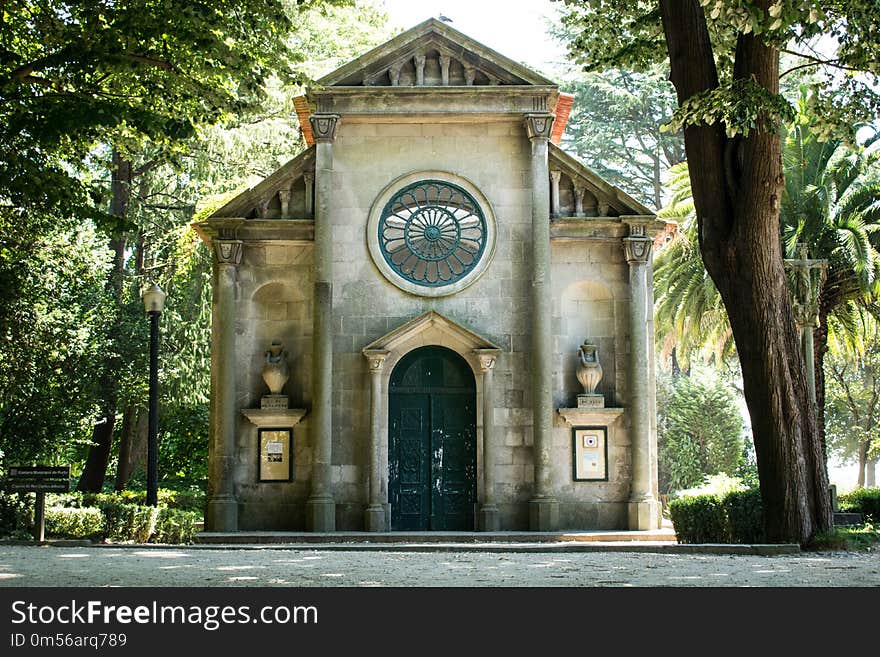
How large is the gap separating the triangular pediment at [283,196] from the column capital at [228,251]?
1.79 ft

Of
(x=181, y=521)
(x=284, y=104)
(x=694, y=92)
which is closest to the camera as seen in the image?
(x=694, y=92)

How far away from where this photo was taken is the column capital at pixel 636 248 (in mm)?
23359

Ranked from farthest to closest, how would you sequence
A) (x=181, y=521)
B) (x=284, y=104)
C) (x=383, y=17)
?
(x=383, y=17)
(x=284, y=104)
(x=181, y=521)

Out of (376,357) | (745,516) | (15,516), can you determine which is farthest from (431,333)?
(15,516)

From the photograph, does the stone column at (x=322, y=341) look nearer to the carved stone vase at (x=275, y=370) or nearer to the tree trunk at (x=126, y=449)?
the carved stone vase at (x=275, y=370)

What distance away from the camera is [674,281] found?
33219mm

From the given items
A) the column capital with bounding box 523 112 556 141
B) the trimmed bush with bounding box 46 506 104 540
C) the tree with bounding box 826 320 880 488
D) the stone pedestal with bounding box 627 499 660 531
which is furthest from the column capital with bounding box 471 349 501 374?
the tree with bounding box 826 320 880 488

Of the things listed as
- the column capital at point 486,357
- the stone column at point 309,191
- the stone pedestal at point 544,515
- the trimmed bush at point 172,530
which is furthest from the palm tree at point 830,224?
the trimmed bush at point 172,530

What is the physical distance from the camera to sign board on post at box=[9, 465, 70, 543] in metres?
20.1

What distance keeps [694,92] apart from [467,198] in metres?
7.34

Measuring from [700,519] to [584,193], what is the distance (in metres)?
7.90

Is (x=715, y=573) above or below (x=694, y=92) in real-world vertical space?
below
